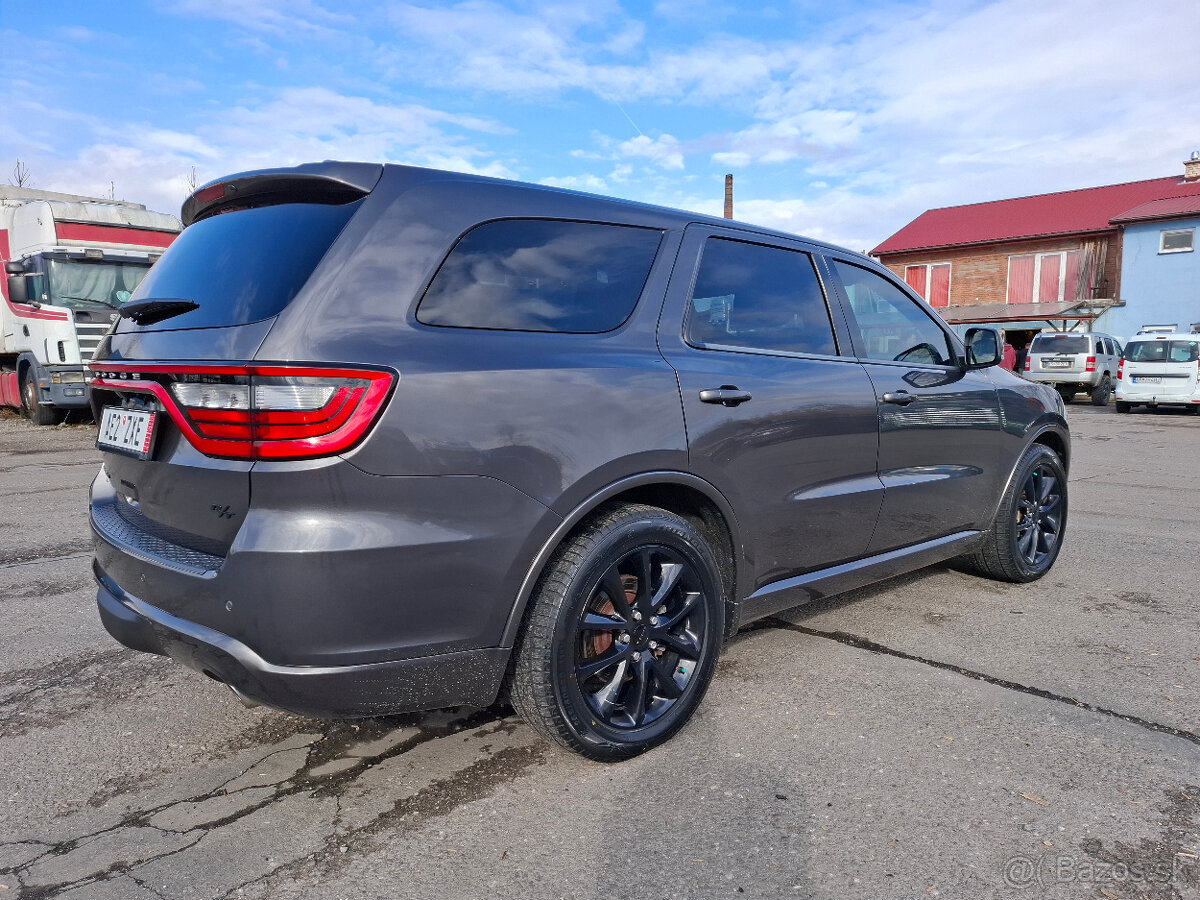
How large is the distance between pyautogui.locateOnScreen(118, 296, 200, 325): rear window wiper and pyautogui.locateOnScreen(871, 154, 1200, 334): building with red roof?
34.2 meters

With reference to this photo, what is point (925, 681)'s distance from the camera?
323cm

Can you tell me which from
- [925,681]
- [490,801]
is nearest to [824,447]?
[925,681]

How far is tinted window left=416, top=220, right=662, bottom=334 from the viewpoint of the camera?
235cm

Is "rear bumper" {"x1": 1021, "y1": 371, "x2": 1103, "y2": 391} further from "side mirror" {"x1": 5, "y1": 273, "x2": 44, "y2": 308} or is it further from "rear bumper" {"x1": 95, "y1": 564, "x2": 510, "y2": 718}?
"rear bumper" {"x1": 95, "y1": 564, "x2": 510, "y2": 718}

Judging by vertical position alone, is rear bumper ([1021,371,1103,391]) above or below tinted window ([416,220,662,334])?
below

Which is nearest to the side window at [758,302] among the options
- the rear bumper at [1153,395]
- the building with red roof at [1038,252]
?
the rear bumper at [1153,395]

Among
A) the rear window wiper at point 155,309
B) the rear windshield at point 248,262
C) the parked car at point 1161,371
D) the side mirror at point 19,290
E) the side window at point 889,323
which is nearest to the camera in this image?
the rear windshield at point 248,262

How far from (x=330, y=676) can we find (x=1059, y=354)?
2326 cm

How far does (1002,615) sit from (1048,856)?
2.11 m

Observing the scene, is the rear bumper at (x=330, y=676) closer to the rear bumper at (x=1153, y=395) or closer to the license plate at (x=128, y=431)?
the license plate at (x=128, y=431)

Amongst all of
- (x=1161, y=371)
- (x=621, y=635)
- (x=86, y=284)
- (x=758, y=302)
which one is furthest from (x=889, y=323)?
(x=1161, y=371)

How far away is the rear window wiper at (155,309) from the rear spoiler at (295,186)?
14.4 inches

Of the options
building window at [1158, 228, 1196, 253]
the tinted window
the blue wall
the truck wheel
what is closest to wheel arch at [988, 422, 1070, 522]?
the tinted window

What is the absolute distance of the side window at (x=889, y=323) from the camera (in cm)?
365
